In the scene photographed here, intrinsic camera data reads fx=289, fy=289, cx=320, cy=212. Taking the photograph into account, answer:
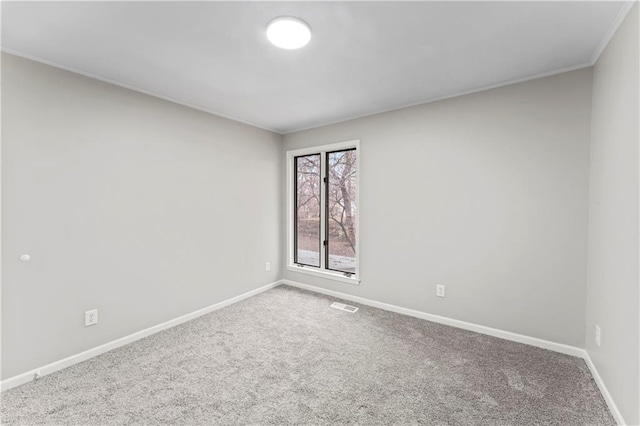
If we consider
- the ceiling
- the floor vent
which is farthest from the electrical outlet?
the floor vent

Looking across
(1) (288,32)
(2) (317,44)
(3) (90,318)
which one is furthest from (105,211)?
(2) (317,44)

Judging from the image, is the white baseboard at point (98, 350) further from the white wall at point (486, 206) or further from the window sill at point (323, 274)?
the white wall at point (486, 206)

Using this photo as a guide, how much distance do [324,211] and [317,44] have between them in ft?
7.75

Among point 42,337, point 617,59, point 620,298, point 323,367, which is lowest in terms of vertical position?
point 323,367

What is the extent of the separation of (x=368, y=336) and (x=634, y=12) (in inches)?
111

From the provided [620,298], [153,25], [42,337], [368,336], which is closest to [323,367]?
[368,336]

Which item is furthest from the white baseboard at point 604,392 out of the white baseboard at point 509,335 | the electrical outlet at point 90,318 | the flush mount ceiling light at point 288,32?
the electrical outlet at point 90,318

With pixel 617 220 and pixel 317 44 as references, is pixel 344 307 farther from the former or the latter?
pixel 317 44

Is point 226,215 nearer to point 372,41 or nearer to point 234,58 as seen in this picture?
point 234,58

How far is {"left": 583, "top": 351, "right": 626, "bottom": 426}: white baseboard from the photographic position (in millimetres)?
1618

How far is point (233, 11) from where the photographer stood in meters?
1.62

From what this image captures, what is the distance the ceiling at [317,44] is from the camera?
1.61m

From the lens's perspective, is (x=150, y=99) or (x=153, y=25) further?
(x=150, y=99)

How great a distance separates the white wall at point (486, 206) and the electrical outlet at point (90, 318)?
2.67 meters
